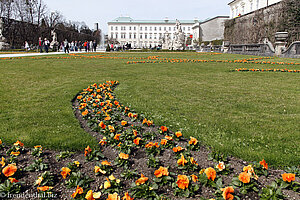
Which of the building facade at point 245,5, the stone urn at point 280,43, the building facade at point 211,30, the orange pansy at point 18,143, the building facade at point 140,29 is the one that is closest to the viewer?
the orange pansy at point 18,143

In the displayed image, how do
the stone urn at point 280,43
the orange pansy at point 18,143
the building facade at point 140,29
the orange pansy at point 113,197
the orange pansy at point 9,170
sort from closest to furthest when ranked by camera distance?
the orange pansy at point 113,197, the orange pansy at point 9,170, the orange pansy at point 18,143, the stone urn at point 280,43, the building facade at point 140,29

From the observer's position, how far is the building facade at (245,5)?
47.6 meters

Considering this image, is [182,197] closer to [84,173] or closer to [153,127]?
[84,173]

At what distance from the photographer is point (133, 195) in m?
2.07

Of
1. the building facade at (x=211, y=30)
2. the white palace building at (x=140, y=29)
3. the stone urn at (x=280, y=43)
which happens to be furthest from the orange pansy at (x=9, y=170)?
the white palace building at (x=140, y=29)

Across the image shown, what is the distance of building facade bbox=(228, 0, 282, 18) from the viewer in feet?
156

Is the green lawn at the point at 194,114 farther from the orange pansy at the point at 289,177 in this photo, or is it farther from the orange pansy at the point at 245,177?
the orange pansy at the point at 245,177

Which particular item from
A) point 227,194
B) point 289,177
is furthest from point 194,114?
point 227,194

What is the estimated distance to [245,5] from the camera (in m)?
56.3

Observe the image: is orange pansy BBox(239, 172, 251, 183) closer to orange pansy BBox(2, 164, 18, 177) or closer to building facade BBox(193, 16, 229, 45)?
orange pansy BBox(2, 164, 18, 177)

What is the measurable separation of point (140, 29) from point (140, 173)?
11547cm

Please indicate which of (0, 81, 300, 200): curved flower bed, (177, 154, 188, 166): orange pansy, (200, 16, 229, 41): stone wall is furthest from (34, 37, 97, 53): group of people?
(200, 16, 229, 41): stone wall

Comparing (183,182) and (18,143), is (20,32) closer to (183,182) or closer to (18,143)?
(18,143)

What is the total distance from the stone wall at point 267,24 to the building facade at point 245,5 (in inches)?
662
